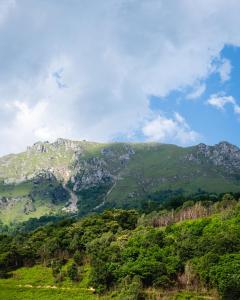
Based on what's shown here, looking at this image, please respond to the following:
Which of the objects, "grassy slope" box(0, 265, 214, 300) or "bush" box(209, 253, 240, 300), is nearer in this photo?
"bush" box(209, 253, 240, 300)

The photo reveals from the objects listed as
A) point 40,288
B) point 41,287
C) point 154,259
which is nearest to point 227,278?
point 154,259

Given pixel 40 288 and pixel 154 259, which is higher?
pixel 154 259

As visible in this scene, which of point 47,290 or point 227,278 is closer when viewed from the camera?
point 227,278

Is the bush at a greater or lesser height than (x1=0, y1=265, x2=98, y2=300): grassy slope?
greater

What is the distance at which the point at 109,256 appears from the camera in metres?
144

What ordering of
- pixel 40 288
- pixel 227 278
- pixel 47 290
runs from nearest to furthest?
pixel 227 278
pixel 47 290
pixel 40 288

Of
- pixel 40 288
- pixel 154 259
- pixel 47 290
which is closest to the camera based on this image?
pixel 154 259

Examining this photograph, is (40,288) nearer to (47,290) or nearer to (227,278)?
(47,290)

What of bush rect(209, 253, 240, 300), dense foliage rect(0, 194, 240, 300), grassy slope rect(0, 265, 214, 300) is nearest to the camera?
bush rect(209, 253, 240, 300)

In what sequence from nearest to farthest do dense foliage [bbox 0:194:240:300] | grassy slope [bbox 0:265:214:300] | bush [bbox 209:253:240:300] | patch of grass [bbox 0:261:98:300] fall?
1. bush [bbox 209:253:240:300]
2. dense foliage [bbox 0:194:240:300]
3. grassy slope [bbox 0:265:214:300]
4. patch of grass [bbox 0:261:98:300]

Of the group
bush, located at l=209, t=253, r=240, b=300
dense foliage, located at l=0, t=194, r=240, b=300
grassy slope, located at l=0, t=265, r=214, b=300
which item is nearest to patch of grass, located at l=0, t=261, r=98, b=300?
grassy slope, located at l=0, t=265, r=214, b=300

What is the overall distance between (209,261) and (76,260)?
65257 mm

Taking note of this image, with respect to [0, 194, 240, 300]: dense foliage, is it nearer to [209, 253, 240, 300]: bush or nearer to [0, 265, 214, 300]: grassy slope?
[209, 253, 240, 300]: bush

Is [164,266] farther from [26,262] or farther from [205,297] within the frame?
[26,262]
